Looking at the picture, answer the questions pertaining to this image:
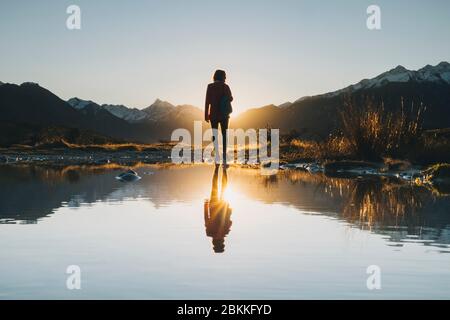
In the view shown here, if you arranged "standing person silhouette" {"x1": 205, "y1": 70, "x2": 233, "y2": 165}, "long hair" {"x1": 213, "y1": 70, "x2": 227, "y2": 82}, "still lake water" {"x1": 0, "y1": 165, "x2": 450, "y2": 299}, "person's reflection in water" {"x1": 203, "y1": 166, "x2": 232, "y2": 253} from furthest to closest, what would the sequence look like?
"long hair" {"x1": 213, "y1": 70, "x2": 227, "y2": 82}, "standing person silhouette" {"x1": 205, "y1": 70, "x2": 233, "y2": 165}, "person's reflection in water" {"x1": 203, "y1": 166, "x2": 232, "y2": 253}, "still lake water" {"x1": 0, "y1": 165, "x2": 450, "y2": 299}

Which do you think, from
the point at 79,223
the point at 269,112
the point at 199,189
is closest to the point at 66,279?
the point at 79,223

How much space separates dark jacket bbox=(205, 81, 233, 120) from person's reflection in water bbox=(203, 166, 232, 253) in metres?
4.52

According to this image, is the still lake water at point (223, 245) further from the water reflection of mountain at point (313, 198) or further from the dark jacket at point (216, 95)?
the dark jacket at point (216, 95)

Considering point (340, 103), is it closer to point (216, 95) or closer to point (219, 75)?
point (219, 75)

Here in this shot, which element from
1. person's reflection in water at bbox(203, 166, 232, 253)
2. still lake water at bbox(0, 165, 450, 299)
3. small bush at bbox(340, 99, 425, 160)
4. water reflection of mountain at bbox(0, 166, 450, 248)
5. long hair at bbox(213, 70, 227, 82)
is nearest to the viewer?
still lake water at bbox(0, 165, 450, 299)

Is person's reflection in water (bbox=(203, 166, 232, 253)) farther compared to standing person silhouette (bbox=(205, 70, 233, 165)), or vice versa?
standing person silhouette (bbox=(205, 70, 233, 165))

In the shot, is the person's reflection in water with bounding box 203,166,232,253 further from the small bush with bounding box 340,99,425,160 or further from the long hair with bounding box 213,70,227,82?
the small bush with bounding box 340,99,425,160

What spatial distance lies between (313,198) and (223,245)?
15.0ft

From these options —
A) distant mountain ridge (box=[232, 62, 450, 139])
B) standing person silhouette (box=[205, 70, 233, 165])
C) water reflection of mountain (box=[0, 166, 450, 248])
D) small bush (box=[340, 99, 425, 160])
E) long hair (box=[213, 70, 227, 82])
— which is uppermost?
distant mountain ridge (box=[232, 62, 450, 139])

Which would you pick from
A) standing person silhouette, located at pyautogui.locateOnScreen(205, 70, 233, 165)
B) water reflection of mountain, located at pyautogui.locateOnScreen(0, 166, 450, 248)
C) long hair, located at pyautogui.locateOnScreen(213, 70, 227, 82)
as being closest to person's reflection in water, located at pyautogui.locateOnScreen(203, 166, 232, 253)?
water reflection of mountain, located at pyautogui.locateOnScreen(0, 166, 450, 248)

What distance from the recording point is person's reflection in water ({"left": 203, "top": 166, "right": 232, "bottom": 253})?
5.53m

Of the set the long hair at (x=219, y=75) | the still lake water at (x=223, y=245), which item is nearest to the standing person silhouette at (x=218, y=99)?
the long hair at (x=219, y=75)

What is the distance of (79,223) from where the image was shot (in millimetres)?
6688

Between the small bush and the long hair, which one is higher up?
the long hair
